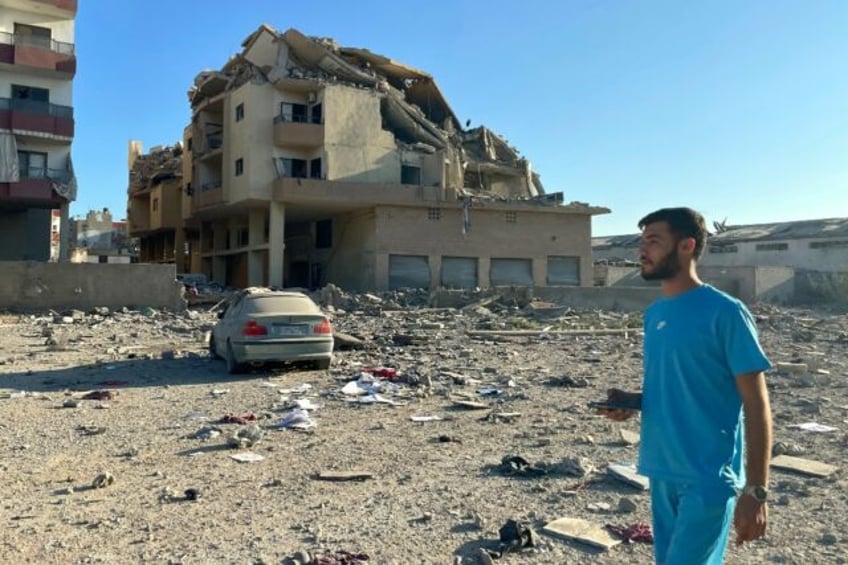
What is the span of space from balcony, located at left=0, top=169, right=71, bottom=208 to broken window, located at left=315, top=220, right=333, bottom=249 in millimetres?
15338

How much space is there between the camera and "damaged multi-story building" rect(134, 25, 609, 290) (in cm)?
3925

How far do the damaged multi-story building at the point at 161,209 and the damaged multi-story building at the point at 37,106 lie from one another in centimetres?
1449

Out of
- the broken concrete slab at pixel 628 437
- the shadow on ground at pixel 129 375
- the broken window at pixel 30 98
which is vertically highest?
the broken window at pixel 30 98

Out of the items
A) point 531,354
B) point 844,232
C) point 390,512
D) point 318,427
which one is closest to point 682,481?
point 390,512

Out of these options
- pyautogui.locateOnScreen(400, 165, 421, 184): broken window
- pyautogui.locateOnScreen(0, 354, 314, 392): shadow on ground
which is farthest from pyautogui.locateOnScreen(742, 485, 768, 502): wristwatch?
pyautogui.locateOnScreen(400, 165, 421, 184): broken window

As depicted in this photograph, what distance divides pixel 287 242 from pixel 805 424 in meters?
43.8

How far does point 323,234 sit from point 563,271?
51.0 ft

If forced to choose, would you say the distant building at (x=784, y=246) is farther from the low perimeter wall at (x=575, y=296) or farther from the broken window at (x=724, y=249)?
the low perimeter wall at (x=575, y=296)

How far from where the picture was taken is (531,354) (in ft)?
53.2

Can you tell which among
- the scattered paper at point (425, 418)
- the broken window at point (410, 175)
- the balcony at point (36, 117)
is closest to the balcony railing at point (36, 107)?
the balcony at point (36, 117)

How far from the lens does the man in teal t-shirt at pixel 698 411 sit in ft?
8.60

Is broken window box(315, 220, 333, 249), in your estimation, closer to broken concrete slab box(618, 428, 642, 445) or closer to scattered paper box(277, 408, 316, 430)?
scattered paper box(277, 408, 316, 430)

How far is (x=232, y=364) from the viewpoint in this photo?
1264cm

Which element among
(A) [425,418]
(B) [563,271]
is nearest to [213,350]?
(A) [425,418]
